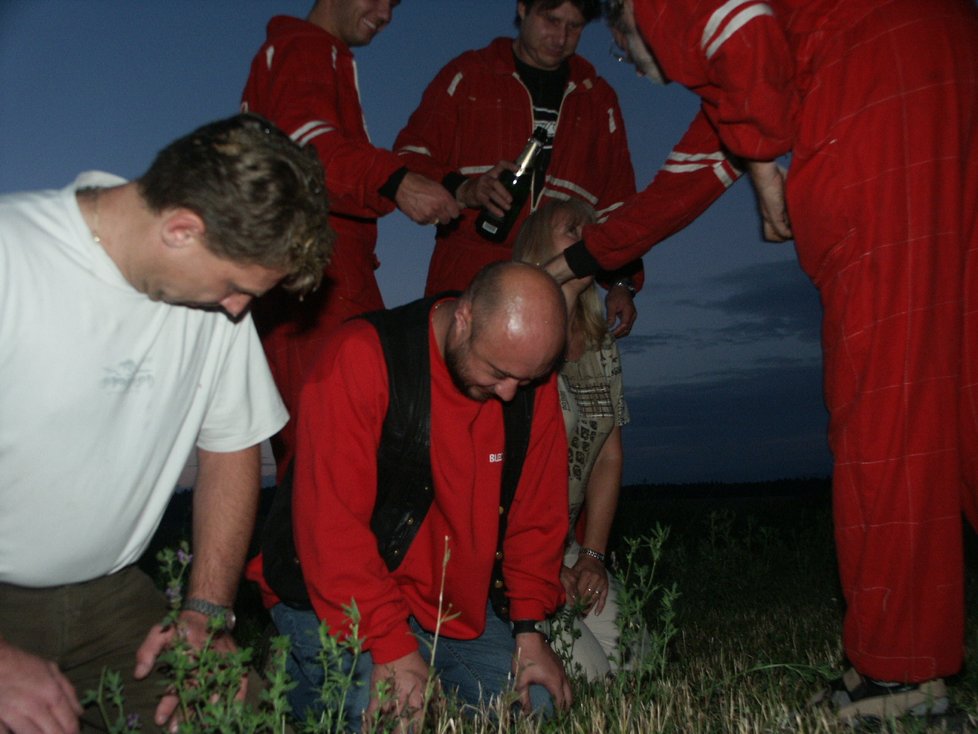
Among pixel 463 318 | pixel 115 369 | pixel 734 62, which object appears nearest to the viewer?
pixel 115 369

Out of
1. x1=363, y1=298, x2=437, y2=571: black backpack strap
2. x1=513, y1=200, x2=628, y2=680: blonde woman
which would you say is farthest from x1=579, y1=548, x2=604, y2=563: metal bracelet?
x1=363, y1=298, x2=437, y2=571: black backpack strap

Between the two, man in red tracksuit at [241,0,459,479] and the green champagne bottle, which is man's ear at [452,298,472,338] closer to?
man in red tracksuit at [241,0,459,479]

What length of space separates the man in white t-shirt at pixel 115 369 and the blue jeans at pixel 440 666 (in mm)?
550

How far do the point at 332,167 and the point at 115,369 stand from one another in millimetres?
1816

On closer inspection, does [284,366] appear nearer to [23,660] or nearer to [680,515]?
[23,660]

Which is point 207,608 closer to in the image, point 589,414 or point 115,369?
point 115,369

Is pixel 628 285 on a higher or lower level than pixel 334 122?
lower

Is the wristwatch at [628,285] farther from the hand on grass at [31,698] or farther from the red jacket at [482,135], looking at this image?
the hand on grass at [31,698]

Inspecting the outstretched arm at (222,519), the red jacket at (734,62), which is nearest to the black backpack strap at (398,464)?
the outstretched arm at (222,519)

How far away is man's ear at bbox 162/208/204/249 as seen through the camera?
2.65 meters

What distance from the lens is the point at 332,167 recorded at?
4.34 metres

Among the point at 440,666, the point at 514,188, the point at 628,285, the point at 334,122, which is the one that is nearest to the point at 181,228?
the point at 334,122

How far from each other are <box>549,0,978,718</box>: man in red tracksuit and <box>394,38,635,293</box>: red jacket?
222 centimetres

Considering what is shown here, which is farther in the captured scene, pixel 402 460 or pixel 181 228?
pixel 402 460
